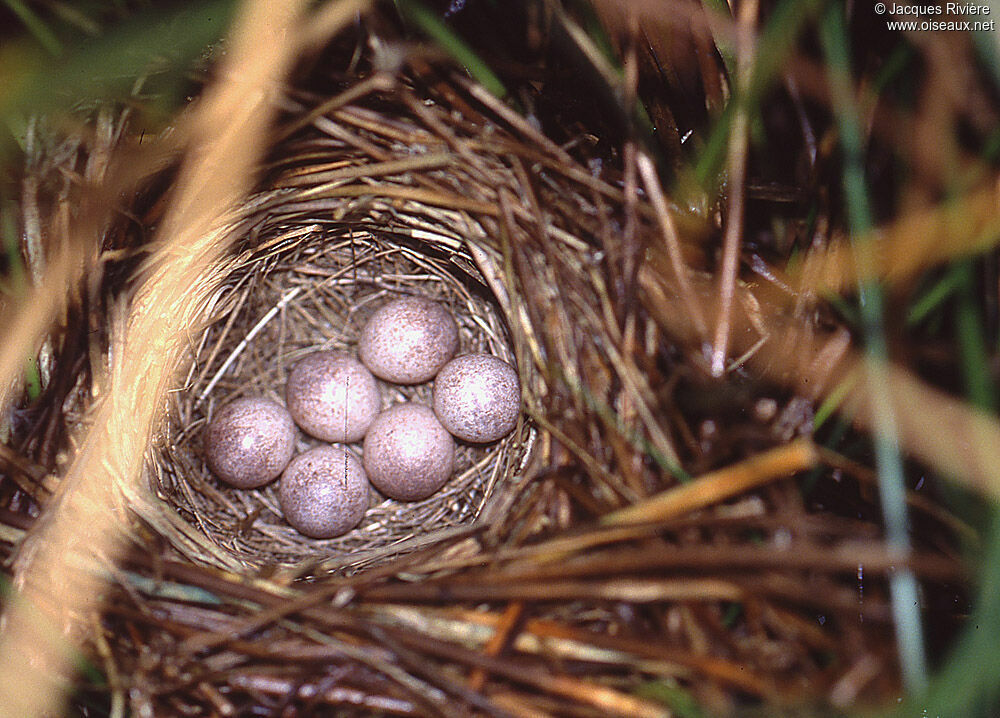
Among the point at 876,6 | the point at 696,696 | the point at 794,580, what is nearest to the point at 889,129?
the point at 876,6

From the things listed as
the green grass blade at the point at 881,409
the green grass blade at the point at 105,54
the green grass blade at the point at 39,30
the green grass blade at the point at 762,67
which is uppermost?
the green grass blade at the point at 39,30

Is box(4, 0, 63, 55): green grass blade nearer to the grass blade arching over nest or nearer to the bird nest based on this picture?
the grass blade arching over nest

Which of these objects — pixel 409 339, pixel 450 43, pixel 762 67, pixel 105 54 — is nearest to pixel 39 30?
pixel 105 54

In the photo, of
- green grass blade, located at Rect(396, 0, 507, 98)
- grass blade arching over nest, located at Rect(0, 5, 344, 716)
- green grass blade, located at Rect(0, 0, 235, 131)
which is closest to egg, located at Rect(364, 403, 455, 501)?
grass blade arching over nest, located at Rect(0, 5, 344, 716)

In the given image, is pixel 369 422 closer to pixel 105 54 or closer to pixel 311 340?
pixel 311 340

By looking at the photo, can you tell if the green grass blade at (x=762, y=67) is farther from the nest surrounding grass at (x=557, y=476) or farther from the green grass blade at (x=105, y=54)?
the green grass blade at (x=105, y=54)

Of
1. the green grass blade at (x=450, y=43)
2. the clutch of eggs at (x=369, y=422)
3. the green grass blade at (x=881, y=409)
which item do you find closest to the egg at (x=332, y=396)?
the clutch of eggs at (x=369, y=422)

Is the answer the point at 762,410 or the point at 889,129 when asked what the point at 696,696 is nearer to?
the point at 762,410
